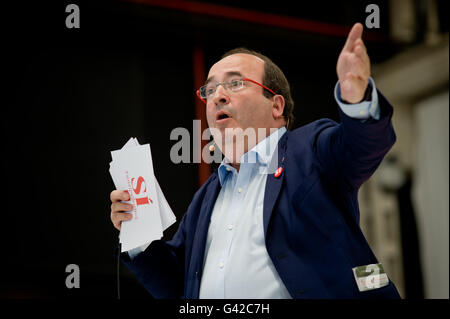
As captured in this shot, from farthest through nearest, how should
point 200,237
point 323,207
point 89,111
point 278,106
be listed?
point 89,111
point 278,106
point 200,237
point 323,207

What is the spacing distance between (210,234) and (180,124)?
1.74 m

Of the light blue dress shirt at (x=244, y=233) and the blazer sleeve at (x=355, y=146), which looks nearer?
the blazer sleeve at (x=355, y=146)

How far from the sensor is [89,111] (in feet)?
9.83

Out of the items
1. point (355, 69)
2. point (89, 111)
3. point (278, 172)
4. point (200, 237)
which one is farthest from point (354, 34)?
point (89, 111)

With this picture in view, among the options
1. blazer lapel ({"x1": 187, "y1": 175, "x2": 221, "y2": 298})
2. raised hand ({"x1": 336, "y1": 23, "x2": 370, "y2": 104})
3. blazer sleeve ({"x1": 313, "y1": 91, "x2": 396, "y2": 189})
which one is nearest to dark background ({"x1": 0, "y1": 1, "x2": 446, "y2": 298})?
blazer lapel ({"x1": 187, "y1": 175, "x2": 221, "y2": 298})

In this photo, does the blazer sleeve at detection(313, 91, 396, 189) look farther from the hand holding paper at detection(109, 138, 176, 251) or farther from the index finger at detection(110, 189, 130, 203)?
the index finger at detection(110, 189, 130, 203)

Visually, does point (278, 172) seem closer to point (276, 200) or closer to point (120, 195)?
point (276, 200)

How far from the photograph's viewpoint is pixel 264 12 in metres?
3.31

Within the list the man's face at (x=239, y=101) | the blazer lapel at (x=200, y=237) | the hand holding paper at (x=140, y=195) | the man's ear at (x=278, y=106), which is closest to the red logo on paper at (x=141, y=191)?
the hand holding paper at (x=140, y=195)

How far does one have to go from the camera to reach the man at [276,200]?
3.61 feet

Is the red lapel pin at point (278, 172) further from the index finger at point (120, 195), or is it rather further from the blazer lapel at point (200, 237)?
the index finger at point (120, 195)

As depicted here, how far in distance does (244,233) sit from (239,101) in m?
0.47

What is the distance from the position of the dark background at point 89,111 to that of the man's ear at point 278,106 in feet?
4.41
